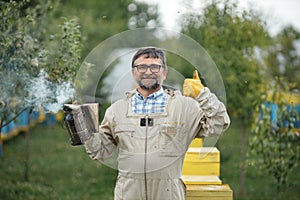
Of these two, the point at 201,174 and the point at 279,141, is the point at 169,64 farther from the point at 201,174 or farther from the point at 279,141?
the point at 201,174

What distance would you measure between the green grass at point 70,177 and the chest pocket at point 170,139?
3.79 metres

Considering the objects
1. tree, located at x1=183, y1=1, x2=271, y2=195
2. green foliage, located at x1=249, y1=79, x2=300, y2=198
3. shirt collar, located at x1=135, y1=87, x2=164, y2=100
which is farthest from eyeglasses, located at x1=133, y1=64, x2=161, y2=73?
tree, located at x1=183, y1=1, x2=271, y2=195

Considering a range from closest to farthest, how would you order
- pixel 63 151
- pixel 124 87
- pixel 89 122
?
pixel 89 122 → pixel 124 87 → pixel 63 151

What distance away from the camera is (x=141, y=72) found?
291 cm

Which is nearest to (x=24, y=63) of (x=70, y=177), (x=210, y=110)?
(x=210, y=110)

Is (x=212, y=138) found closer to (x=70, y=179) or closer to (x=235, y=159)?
(x=70, y=179)

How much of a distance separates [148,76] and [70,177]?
18.2ft

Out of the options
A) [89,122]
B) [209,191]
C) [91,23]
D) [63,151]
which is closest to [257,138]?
[209,191]

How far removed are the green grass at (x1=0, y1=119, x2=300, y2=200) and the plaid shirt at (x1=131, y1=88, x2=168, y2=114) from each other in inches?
150

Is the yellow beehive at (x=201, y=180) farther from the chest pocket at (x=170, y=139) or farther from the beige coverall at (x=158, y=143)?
the chest pocket at (x=170, y=139)

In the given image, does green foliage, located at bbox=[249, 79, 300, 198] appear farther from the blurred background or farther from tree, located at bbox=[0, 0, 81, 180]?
tree, located at bbox=[0, 0, 81, 180]

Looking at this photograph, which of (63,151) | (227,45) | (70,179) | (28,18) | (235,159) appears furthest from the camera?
(63,151)

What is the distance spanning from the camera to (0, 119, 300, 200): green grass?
273 inches

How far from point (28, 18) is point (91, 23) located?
731cm
